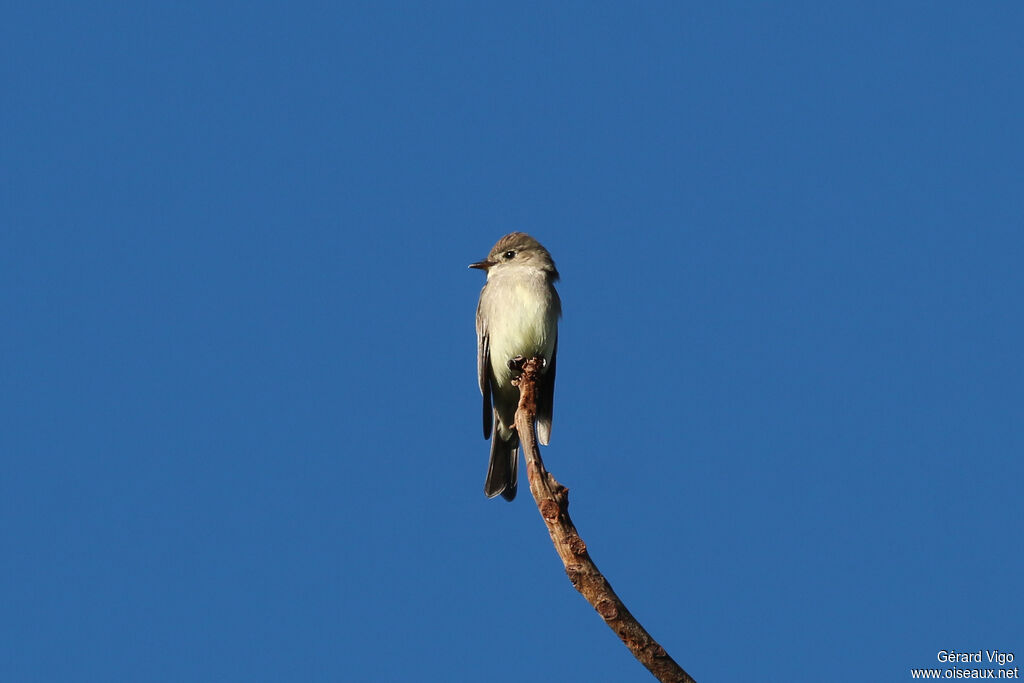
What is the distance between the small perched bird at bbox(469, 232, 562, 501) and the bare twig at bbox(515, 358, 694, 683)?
2064mm

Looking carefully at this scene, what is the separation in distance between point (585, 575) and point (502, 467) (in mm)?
3589

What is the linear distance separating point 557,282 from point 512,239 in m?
0.72

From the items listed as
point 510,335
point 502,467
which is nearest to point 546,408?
point 502,467

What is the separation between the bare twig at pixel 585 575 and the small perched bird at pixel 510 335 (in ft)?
6.77

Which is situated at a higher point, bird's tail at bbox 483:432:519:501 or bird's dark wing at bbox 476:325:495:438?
bird's dark wing at bbox 476:325:495:438

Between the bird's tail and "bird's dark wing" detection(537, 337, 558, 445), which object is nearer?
the bird's tail

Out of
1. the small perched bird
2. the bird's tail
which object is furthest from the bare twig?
the bird's tail

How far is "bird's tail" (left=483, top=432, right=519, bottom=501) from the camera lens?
10.5 metres

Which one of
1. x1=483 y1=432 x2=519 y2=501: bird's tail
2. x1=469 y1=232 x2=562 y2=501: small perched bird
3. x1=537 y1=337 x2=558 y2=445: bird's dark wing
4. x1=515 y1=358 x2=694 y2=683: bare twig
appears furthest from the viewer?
x1=537 y1=337 x2=558 y2=445: bird's dark wing

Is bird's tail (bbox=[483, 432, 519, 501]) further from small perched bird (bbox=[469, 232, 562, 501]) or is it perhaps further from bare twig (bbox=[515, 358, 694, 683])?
bare twig (bbox=[515, 358, 694, 683])

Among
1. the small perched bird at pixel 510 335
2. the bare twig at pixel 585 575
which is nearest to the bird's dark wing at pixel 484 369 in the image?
the small perched bird at pixel 510 335

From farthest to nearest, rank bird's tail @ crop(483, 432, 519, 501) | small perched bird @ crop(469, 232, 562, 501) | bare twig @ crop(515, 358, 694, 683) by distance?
bird's tail @ crop(483, 432, 519, 501)
small perched bird @ crop(469, 232, 562, 501)
bare twig @ crop(515, 358, 694, 683)

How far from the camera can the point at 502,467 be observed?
10.6 metres

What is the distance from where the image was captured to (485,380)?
10625 mm
